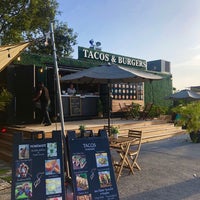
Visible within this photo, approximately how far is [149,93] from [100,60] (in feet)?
14.2

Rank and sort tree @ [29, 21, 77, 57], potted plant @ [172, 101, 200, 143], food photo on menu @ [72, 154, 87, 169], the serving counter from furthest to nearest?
tree @ [29, 21, 77, 57]
the serving counter
potted plant @ [172, 101, 200, 143]
food photo on menu @ [72, 154, 87, 169]

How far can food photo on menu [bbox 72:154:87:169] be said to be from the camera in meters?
3.70

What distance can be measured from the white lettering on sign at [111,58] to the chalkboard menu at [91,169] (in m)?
10.4

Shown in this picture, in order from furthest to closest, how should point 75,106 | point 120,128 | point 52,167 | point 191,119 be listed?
point 75,106 < point 120,128 < point 191,119 < point 52,167

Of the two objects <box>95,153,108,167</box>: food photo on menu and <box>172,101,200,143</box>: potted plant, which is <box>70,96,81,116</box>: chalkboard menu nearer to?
<box>172,101,200,143</box>: potted plant

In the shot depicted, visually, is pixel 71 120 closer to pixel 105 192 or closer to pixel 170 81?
pixel 105 192

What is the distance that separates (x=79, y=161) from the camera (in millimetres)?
3740

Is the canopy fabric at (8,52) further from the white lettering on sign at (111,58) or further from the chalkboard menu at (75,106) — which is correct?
the white lettering on sign at (111,58)

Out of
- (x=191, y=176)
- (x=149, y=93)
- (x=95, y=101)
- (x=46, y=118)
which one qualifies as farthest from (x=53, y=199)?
(x=149, y=93)

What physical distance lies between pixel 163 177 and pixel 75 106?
691cm

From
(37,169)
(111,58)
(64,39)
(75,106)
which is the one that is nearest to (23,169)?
(37,169)

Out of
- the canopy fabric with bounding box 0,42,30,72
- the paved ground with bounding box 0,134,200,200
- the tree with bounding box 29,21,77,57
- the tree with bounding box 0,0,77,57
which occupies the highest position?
the tree with bounding box 29,21,77,57

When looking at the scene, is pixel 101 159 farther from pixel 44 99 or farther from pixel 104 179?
pixel 44 99

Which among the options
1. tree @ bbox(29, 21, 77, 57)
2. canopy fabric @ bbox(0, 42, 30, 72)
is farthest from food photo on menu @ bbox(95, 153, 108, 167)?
tree @ bbox(29, 21, 77, 57)
